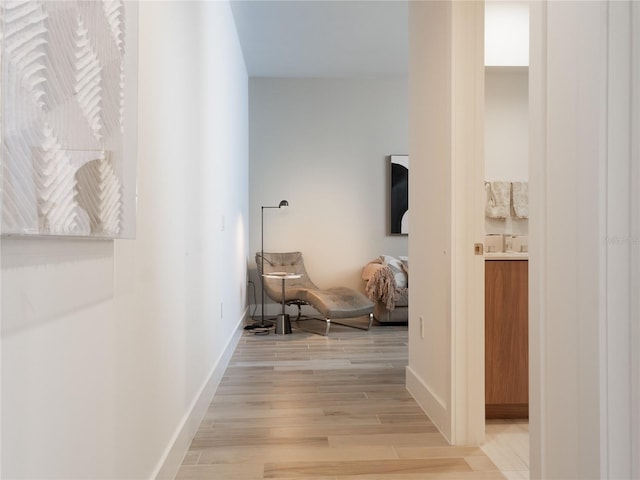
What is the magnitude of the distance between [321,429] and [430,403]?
597 millimetres

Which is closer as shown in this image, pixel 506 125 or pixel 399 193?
pixel 506 125

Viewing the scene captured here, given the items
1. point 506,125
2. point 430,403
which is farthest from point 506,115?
point 430,403

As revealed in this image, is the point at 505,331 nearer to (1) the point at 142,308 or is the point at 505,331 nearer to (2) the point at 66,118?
(1) the point at 142,308

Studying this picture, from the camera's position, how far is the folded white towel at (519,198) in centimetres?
330

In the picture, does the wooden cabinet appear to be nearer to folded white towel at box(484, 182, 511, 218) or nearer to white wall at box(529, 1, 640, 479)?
folded white towel at box(484, 182, 511, 218)

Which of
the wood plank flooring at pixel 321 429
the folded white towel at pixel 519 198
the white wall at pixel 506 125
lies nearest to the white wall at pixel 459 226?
the wood plank flooring at pixel 321 429

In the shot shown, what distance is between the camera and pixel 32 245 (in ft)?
2.69

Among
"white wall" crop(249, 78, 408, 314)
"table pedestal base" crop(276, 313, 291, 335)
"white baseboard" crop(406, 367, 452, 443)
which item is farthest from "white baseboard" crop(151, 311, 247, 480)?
"white wall" crop(249, 78, 408, 314)

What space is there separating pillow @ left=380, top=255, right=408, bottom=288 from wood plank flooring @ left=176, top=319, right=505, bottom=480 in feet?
5.06

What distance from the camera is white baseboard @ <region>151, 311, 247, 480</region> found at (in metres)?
1.70

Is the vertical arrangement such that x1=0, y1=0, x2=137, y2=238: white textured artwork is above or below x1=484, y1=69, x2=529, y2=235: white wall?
below

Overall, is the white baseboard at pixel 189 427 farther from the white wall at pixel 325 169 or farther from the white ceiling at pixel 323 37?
the white ceiling at pixel 323 37

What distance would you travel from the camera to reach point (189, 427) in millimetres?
2105

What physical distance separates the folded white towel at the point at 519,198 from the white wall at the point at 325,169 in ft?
8.38
